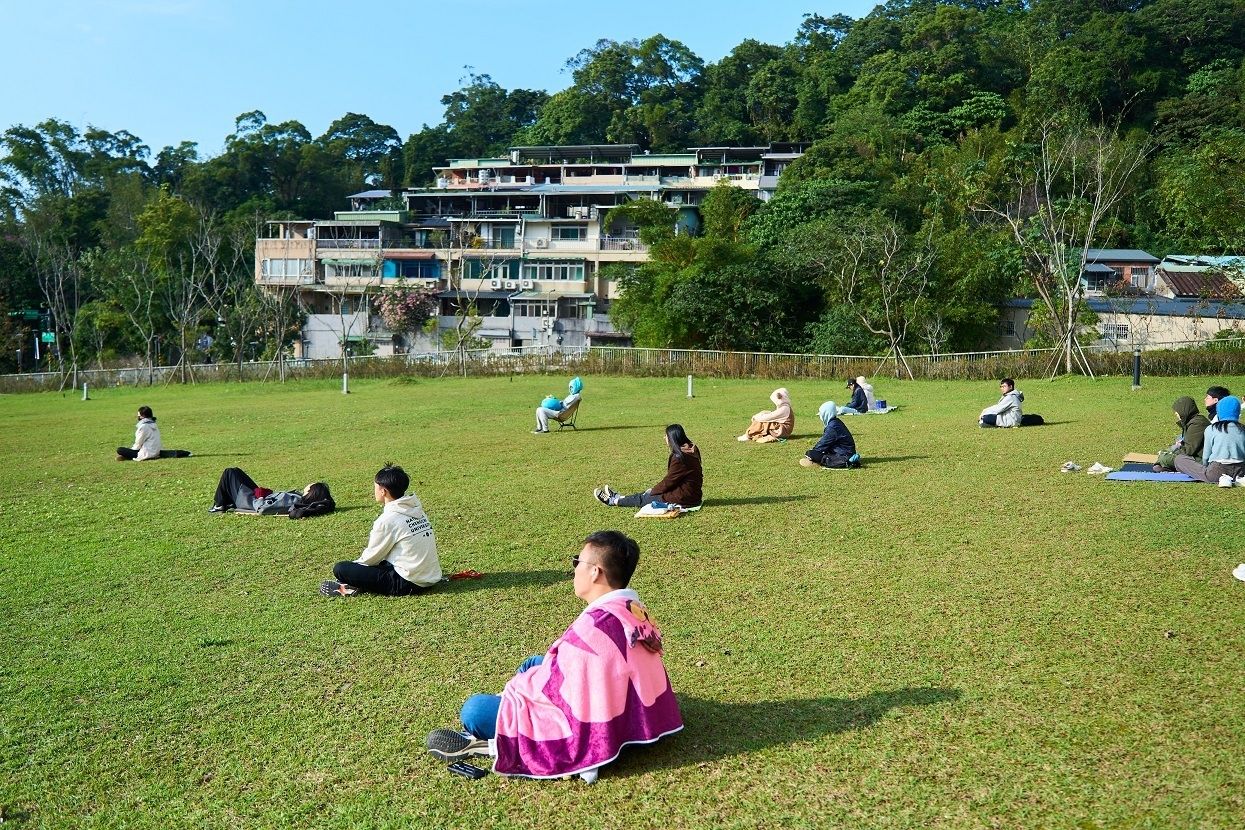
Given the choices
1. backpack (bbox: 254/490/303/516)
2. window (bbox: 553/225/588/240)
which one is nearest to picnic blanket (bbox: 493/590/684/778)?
backpack (bbox: 254/490/303/516)

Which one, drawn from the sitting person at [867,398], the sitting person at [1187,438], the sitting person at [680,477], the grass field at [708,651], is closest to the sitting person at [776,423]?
the grass field at [708,651]

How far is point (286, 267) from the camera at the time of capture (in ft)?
208

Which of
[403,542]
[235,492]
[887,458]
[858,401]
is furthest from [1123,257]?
[403,542]

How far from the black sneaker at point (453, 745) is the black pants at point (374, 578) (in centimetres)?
337

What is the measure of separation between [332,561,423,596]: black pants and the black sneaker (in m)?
Answer: 3.37

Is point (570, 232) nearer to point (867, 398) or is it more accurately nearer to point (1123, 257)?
point (1123, 257)

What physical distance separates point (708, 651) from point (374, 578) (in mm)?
3120

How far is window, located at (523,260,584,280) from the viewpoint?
58750 millimetres

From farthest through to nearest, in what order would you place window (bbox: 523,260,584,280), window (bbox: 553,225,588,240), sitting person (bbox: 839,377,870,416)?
window (bbox: 553,225,588,240) → window (bbox: 523,260,584,280) → sitting person (bbox: 839,377,870,416)

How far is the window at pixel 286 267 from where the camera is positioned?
6299 centimetres

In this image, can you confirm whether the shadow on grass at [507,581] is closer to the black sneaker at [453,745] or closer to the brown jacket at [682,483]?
the brown jacket at [682,483]

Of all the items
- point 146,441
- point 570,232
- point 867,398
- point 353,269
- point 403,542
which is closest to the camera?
point 403,542

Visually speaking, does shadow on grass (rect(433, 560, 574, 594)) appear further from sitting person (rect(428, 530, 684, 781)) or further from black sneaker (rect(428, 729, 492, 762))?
sitting person (rect(428, 530, 684, 781))

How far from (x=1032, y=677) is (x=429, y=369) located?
1450 inches
